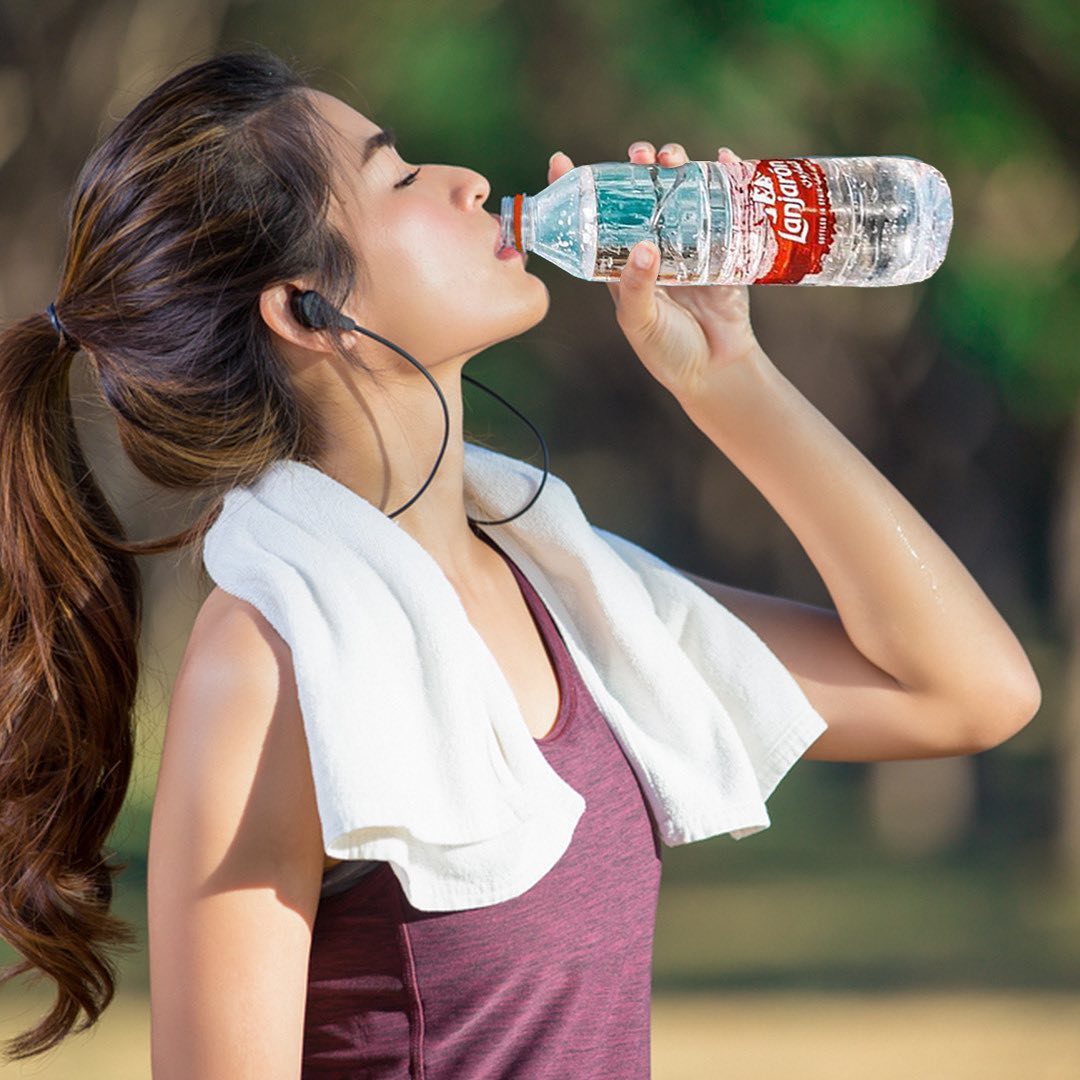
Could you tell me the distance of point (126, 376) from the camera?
45.8 inches

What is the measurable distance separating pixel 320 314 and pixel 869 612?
52 centimetres

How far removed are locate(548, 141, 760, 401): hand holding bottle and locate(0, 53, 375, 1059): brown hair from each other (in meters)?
0.25

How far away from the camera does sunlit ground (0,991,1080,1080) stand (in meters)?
2.97

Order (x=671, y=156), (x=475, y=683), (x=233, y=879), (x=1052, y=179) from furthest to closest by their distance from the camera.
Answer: (x=1052, y=179), (x=671, y=156), (x=475, y=683), (x=233, y=879)

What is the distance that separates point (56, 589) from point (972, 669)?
74 cm

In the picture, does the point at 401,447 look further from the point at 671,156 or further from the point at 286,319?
the point at 671,156

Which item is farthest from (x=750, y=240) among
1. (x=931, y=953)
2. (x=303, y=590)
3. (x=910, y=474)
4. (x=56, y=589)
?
(x=910, y=474)

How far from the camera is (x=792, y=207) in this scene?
1.22 m

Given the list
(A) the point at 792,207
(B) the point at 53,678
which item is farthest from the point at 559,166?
(B) the point at 53,678

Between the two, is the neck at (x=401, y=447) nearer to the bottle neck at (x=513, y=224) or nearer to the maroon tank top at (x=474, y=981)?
the bottle neck at (x=513, y=224)

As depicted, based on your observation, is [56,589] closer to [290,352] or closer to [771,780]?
[290,352]

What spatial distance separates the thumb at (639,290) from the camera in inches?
47.0

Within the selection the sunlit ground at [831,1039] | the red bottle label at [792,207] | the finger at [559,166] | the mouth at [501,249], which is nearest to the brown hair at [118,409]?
the mouth at [501,249]

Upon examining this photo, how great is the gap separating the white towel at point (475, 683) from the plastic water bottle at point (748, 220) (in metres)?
0.21
